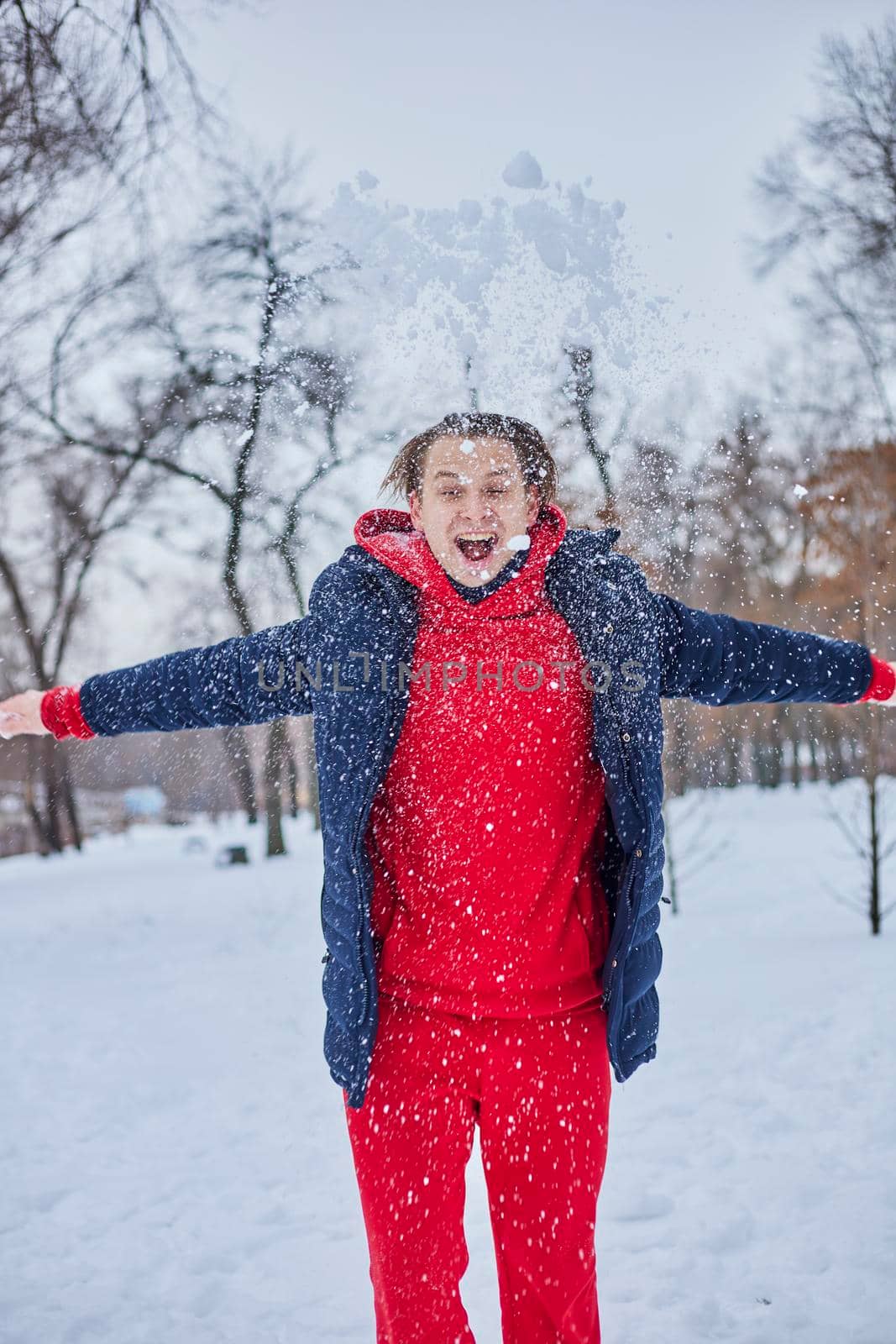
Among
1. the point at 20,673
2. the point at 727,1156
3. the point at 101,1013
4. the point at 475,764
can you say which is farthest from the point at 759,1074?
the point at 20,673

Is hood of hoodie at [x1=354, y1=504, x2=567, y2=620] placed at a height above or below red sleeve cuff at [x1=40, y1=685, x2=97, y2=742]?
above

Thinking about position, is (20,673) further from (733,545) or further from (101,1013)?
(733,545)

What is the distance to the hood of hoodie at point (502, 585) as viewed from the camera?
137 centimetres

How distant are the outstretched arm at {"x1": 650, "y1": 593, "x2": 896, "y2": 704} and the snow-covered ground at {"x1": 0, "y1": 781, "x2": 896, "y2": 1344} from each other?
60.7 inches

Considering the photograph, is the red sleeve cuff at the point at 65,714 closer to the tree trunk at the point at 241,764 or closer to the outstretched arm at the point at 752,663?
the outstretched arm at the point at 752,663

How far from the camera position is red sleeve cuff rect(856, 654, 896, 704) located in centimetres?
156

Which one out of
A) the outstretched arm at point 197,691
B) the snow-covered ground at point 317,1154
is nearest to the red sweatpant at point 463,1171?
the outstretched arm at point 197,691

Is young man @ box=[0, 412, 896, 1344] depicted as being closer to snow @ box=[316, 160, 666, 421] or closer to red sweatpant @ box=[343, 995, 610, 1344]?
red sweatpant @ box=[343, 995, 610, 1344]

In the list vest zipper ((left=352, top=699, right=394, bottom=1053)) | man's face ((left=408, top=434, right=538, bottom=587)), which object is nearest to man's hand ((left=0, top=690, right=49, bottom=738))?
vest zipper ((left=352, top=699, right=394, bottom=1053))

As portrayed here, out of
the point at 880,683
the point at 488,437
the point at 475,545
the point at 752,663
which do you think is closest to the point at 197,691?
the point at 475,545

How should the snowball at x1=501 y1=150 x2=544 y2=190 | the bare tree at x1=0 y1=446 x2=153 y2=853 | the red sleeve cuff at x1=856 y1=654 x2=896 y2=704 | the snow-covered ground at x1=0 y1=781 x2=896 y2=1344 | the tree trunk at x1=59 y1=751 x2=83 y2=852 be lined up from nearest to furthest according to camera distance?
the red sleeve cuff at x1=856 y1=654 x2=896 y2=704 → the snow-covered ground at x1=0 y1=781 x2=896 y2=1344 → the snowball at x1=501 y1=150 x2=544 y2=190 → the bare tree at x1=0 y1=446 x2=153 y2=853 → the tree trunk at x1=59 y1=751 x2=83 y2=852

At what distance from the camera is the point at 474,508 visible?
1.36 m

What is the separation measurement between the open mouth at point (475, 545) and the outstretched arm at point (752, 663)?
0.28 meters

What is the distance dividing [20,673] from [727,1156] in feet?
18.2
